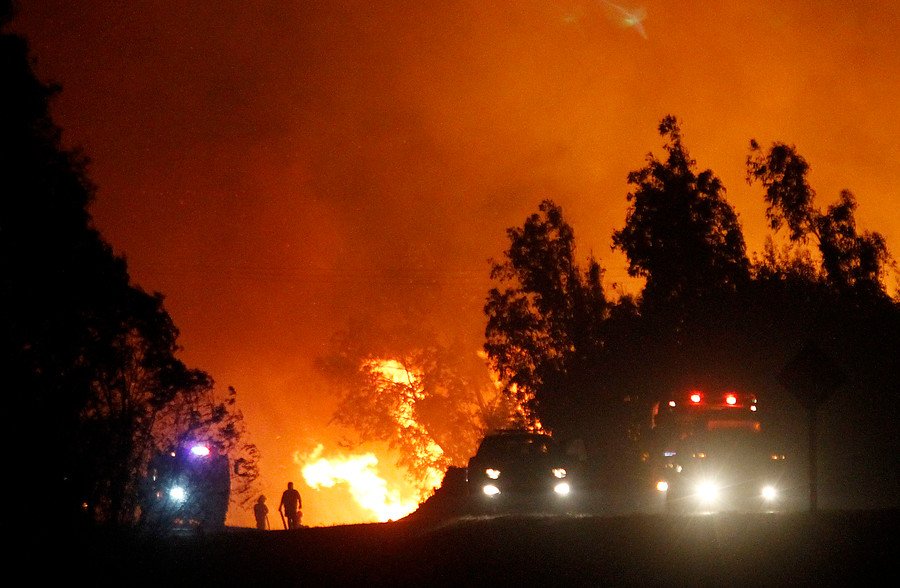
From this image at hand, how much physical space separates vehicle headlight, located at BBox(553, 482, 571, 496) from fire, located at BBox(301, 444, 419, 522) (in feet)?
170

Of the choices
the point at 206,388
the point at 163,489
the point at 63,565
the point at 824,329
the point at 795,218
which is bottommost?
the point at 63,565

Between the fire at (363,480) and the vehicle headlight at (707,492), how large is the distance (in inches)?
2069

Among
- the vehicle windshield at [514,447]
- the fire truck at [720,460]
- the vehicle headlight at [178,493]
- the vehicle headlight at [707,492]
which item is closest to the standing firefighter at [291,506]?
the vehicle windshield at [514,447]

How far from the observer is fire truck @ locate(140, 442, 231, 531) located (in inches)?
638

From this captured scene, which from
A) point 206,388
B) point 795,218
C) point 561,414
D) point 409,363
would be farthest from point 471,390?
point 206,388

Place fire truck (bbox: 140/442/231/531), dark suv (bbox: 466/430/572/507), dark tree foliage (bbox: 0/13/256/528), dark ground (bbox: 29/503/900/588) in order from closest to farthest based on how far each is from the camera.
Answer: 1. dark ground (bbox: 29/503/900/588)
2. dark tree foliage (bbox: 0/13/256/528)
3. fire truck (bbox: 140/442/231/531)
4. dark suv (bbox: 466/430/572/507)

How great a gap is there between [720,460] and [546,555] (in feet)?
31.1

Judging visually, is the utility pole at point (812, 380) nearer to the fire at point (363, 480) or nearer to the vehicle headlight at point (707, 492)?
the vehicle headlight at point (707, 492)

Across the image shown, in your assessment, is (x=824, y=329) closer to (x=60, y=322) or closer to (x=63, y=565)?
(x=60, y=322)

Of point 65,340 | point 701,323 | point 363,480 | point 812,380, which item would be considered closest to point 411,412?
point 363,480

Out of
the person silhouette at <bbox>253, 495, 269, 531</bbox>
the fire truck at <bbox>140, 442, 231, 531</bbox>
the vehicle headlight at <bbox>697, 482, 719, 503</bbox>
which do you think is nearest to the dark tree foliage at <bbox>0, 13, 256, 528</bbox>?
the fire truck at <bbox>140, 442, 231, 531</bbox>

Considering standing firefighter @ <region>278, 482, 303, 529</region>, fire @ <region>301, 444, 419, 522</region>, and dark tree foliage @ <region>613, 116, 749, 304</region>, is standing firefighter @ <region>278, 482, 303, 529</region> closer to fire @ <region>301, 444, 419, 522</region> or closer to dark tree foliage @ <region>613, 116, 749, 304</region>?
dark tree foliage @ <region>613, 116, 749, 304</region>

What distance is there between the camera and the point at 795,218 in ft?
116

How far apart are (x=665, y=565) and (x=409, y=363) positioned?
48.8 meters
